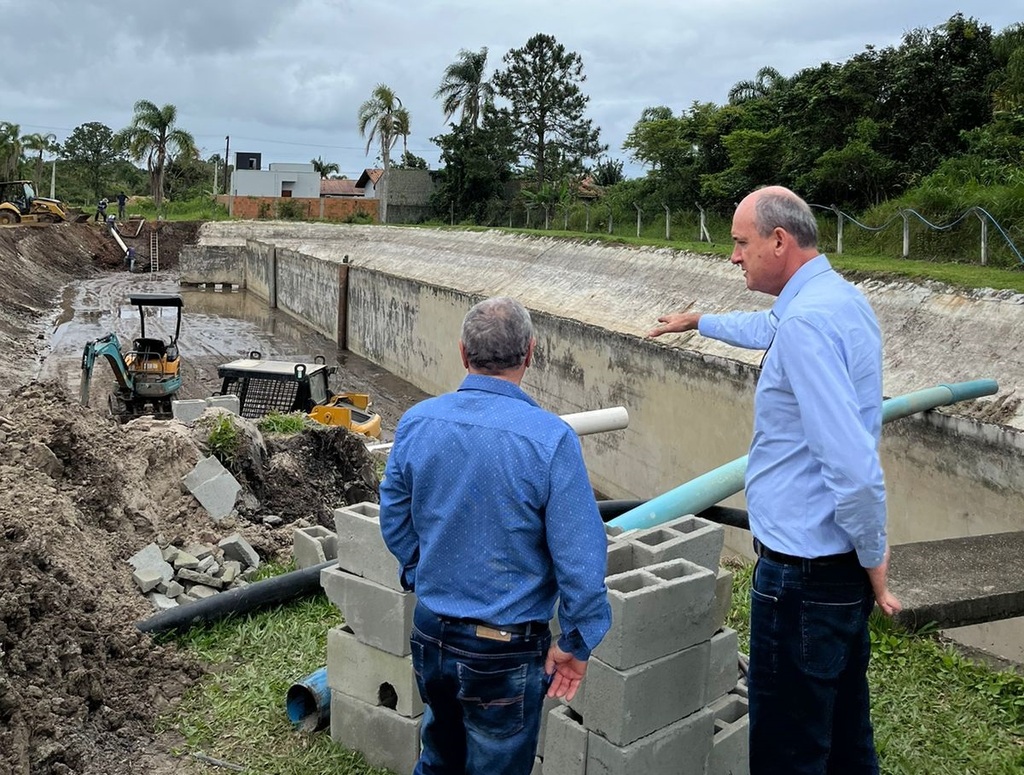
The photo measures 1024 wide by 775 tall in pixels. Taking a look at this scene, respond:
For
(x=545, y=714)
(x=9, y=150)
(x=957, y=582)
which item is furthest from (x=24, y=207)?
(x=545, y=714)

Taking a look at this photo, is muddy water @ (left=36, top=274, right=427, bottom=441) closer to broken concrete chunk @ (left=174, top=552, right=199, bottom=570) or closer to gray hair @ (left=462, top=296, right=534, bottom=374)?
broken concrete chunk @ (left=174, top=552, right=199, bottom=570)

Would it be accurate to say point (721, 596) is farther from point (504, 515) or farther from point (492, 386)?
point (492, 386)

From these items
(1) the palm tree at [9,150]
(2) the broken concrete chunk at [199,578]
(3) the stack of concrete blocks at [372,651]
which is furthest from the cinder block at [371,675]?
(1) the palm tree at [9,150]

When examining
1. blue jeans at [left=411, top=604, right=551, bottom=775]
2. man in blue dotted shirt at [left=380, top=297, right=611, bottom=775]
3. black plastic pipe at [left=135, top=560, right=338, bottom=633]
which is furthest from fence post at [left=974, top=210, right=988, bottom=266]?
blue jeans at [left=411, top=604, right=551, bottom=775]

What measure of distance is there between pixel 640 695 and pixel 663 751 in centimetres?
27

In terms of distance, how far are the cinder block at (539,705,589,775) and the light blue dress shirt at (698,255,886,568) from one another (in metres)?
1.05

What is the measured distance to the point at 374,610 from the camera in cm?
423

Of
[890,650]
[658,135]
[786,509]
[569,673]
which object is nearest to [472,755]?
[569,673]

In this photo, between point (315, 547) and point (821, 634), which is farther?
point (315, 547)

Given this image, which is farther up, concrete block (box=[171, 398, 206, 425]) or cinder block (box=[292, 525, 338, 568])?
concrete block (box=[171, 398, 206, 425])

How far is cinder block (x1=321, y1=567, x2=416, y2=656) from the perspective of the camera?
4.15m

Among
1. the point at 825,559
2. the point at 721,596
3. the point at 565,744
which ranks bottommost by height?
the point at 565,744

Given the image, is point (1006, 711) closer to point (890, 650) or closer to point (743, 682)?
point (890, 650)

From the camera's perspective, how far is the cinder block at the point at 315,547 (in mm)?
6934
